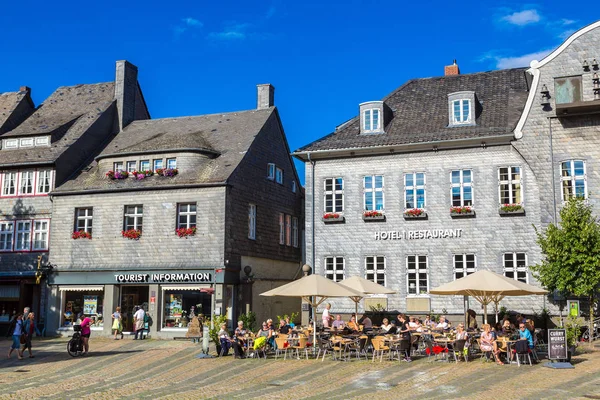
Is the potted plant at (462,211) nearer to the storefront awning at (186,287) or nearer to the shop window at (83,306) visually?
the storefront awning at (186,287)

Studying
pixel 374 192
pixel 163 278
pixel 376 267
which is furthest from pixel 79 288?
pixel 374 192

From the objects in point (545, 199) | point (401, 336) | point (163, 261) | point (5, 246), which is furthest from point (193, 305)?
point (545, 199)

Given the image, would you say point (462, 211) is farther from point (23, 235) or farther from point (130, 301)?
point (23, 235)

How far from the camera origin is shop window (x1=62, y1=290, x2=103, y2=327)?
101ft

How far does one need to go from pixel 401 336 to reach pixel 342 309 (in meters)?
8.59

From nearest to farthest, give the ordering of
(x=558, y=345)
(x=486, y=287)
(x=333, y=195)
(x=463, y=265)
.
Answer: (x=558, y=345) < (x=486, y=287) < (x=463, y=265) < (x=333, y=195)

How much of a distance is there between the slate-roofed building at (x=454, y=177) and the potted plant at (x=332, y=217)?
0.15 feet

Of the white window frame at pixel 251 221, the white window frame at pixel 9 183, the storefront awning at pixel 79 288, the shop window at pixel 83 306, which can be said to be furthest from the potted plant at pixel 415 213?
the white window frame at pixel 9 183

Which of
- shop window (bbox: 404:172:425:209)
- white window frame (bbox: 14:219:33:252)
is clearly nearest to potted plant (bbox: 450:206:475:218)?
shop window (bbox: 404:172:425:209)

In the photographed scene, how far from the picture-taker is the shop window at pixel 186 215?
1167 inches

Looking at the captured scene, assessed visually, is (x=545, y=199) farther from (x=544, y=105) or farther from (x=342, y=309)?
(x=342, y=309)

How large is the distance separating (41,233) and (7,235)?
194 cm

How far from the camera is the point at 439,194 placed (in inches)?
1072

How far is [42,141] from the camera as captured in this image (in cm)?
3394
